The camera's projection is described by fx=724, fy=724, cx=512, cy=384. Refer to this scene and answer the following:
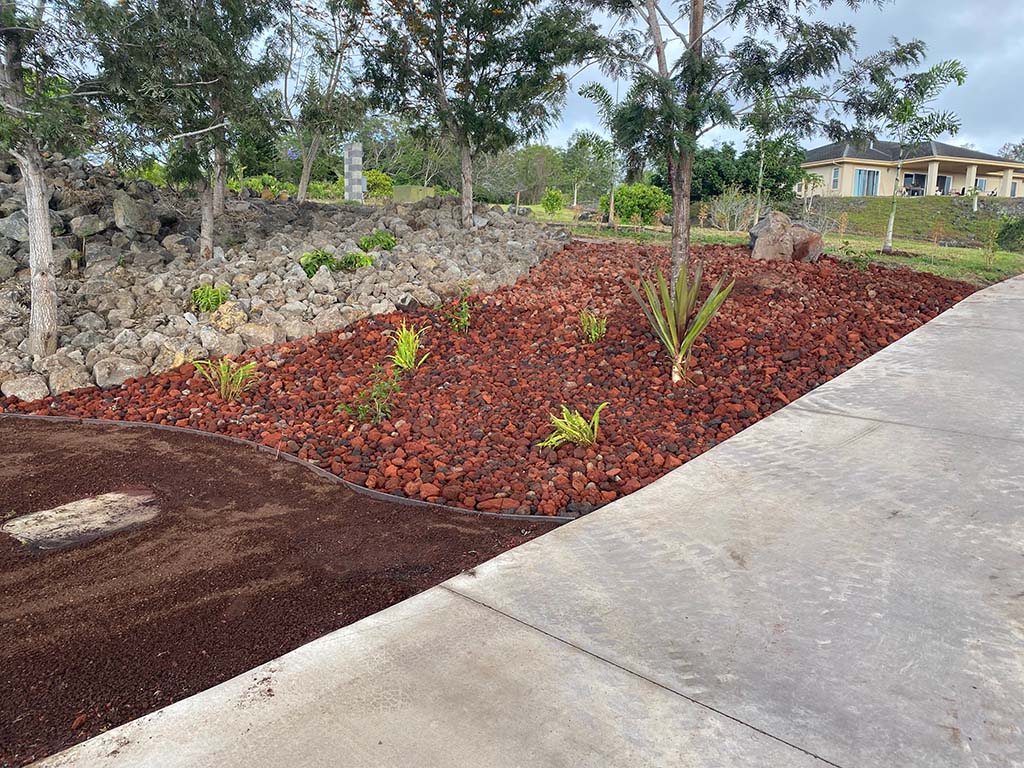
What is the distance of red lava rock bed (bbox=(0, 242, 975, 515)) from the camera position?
399 centimetres

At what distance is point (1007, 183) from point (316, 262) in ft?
132

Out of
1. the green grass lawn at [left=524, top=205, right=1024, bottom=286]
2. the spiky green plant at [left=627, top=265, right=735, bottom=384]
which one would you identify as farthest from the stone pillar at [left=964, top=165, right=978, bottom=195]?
the spiky green plant at [left=627, top=265, right=735, bottom=384]

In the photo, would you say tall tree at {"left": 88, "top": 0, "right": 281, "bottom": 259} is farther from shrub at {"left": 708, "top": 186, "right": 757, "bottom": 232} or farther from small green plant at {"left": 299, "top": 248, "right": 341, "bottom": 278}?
shrub at {"left": 708, "top": 186, "right": 757, "bottom": 232}

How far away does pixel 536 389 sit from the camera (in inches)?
203

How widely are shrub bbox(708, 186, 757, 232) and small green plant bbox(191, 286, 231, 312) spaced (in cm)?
1416

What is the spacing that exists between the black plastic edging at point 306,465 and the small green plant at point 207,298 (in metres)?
1.91

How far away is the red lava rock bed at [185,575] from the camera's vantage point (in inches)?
87.9

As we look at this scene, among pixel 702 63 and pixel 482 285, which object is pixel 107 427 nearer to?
pixel 482 285

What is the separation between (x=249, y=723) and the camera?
2.00 meters

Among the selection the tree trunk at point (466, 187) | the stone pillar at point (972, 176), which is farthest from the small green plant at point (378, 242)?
the stone pillar at point (972, 176)

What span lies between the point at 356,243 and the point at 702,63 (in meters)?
4.64

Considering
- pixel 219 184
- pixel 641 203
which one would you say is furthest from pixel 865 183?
pixel 219 184

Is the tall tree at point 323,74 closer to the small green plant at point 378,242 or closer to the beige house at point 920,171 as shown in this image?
the small green plant at point 378,242

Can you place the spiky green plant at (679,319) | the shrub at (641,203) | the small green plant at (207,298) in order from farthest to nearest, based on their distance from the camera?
the shrub at (641,203), the small green plant at (207,298), the spiky green plant at (679,319)
